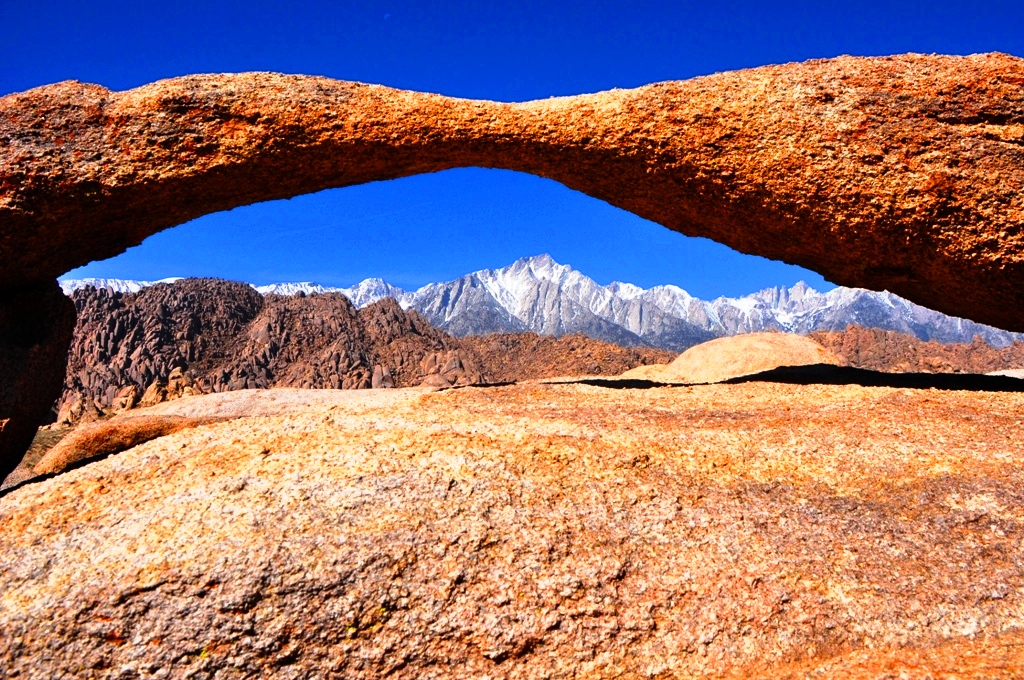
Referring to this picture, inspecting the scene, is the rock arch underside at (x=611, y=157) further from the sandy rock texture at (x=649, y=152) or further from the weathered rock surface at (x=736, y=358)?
the weathered rock surface at (x=736, y=358)

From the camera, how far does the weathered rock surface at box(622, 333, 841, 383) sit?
25.8 metres

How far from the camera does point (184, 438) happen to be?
1069 cm

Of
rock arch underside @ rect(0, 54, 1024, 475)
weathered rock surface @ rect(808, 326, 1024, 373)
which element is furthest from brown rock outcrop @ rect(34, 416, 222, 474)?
weathered rock surface @ rect(808, 326, 1024, 373)

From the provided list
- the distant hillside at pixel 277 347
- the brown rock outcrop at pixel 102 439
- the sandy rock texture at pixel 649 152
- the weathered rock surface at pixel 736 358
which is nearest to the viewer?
the sandy rock texture at pixel 649 152

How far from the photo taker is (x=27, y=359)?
530 inches

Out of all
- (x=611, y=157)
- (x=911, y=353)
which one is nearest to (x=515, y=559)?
(x=611, y=157)

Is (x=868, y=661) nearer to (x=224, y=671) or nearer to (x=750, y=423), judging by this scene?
(x=750, y=423)

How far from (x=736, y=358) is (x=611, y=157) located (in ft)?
51.2

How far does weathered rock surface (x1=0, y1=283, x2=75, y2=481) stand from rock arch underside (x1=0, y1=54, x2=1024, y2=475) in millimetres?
42

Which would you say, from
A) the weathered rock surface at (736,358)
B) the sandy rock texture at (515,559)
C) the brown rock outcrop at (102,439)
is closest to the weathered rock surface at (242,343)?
the weathered rock surface at (736,358)

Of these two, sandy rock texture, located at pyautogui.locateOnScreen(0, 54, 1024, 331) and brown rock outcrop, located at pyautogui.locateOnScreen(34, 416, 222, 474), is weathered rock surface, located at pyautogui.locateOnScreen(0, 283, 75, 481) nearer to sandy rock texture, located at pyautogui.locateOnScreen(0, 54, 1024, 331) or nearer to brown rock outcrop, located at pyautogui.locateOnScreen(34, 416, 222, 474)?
sandy rock texture, located at pyautogui.locateOnScreen(0, 54, 1024, 331)

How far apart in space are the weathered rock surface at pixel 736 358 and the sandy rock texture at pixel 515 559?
15451 mm

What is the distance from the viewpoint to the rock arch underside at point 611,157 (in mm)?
11922

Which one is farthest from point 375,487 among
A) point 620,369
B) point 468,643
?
point 620,369
